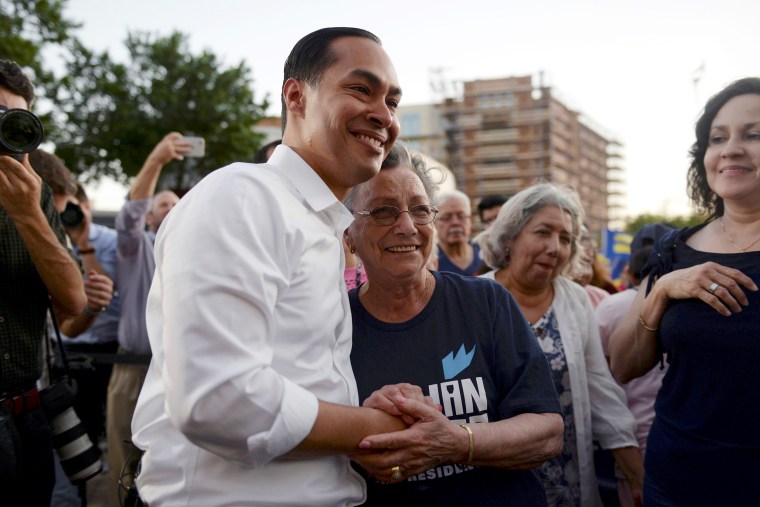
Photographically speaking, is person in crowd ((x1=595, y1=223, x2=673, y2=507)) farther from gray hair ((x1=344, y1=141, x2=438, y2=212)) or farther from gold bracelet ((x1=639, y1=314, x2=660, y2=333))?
gray hair ((x1=344, y1=141, x2=438, y2=212))

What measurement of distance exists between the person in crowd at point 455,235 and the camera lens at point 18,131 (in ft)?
13.5

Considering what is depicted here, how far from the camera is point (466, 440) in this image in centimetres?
A: 174

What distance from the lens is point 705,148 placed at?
2.65 meters

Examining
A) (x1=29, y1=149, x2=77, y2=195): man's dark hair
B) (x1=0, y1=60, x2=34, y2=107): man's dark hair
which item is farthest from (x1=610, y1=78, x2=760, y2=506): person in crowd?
(x1=29, y1=149, x2=77, y2=195): man's dark hair

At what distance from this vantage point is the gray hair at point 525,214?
346 cm

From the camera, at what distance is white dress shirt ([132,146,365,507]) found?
50.9 inches

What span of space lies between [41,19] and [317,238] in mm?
16192

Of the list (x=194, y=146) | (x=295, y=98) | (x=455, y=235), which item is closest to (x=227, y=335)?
(x=295, y=98)

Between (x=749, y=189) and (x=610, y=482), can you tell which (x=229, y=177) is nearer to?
(x=749, y=189)

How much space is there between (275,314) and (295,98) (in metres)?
0.66

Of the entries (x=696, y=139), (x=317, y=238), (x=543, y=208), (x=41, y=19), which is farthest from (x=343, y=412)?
(x=41, y=19)

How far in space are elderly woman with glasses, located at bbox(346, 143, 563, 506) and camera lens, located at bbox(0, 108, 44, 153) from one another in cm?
107

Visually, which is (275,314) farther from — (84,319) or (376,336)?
(84,319)

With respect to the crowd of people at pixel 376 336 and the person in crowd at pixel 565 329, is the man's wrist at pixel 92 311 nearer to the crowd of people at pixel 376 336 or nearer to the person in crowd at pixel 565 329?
the crowd of people at pixel 376 336
